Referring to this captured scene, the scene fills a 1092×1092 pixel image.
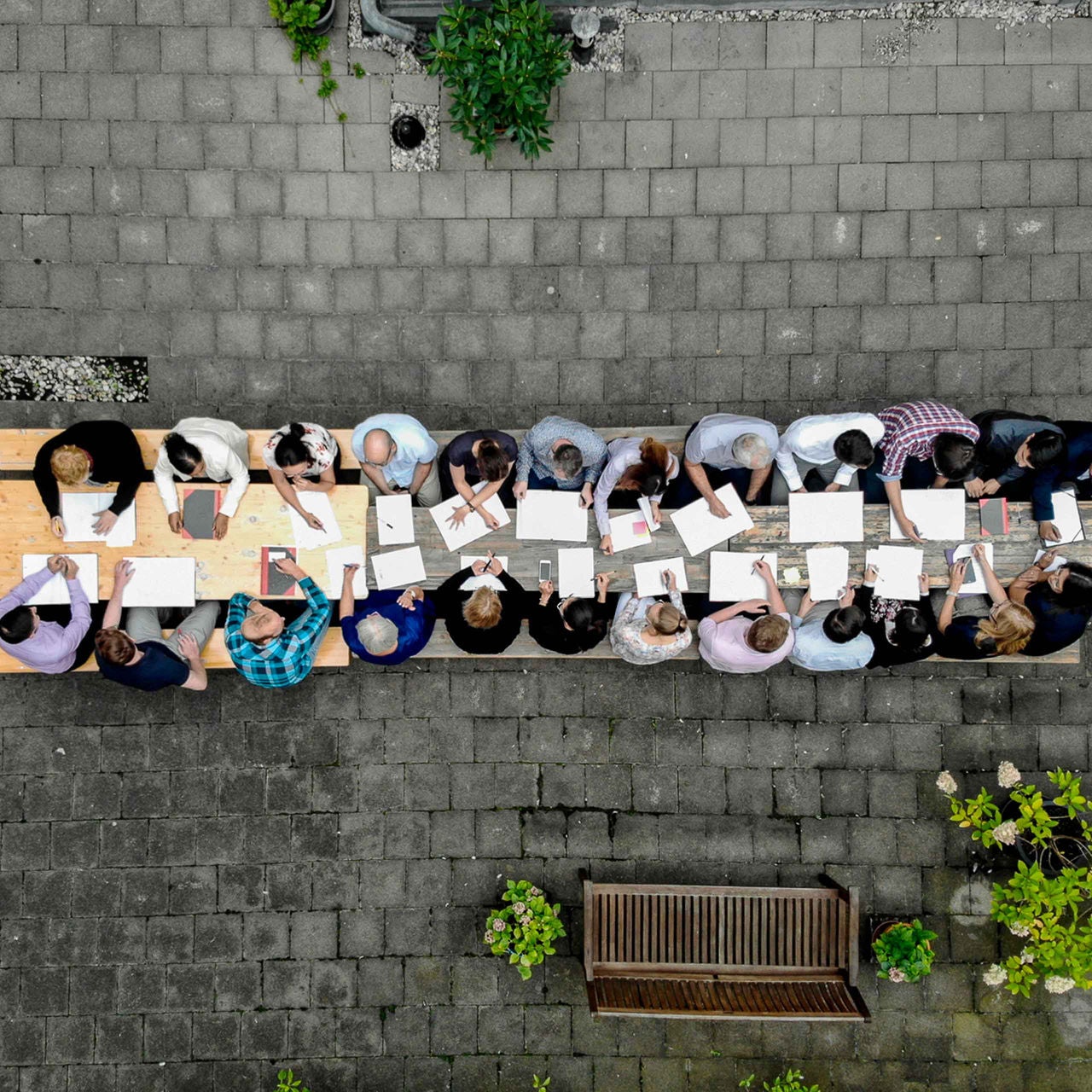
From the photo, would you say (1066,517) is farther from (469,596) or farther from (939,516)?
(469,596)

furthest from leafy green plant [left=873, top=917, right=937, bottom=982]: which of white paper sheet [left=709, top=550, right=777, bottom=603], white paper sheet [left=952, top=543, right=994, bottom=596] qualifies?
→ white paper sheet [left=709, top=550, right=777, bottom=603]

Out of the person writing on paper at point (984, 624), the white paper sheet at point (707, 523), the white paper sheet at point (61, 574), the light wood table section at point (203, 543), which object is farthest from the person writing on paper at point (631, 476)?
the white paper sheet at point (61, 574)

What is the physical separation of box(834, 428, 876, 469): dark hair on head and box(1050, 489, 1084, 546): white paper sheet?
133cm

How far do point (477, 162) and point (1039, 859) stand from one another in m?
6.65

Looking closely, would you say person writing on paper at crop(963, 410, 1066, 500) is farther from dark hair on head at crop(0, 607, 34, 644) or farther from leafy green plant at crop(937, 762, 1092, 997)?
dark hair on head at crop(0, 607, 34, 644)

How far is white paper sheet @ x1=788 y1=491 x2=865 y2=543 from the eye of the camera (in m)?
5.00

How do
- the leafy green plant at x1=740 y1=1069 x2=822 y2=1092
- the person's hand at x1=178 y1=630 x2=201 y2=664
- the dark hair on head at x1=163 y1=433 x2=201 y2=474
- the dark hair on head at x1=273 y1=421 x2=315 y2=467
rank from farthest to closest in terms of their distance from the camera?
the leafy green plant at x1=740 y1=1069 x2=822 y2=1092, the person's hand at x1=178 y1=630 x2=201 y2=664, the dark hair on head at x1=273 y1=421 x2=315 y2=467, the dark hair on head at x1=163 y1=433 x2=201 y2=474

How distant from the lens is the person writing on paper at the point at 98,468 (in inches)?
188

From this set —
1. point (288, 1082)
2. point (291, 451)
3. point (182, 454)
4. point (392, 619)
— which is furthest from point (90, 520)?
point (288, 1082)

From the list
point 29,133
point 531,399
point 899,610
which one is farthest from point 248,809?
point 29,133

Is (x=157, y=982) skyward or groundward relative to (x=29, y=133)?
groundward

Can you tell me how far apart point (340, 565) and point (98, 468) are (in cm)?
157

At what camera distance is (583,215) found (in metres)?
5.86

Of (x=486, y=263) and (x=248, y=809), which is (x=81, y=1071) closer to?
(x=248, y=809)
